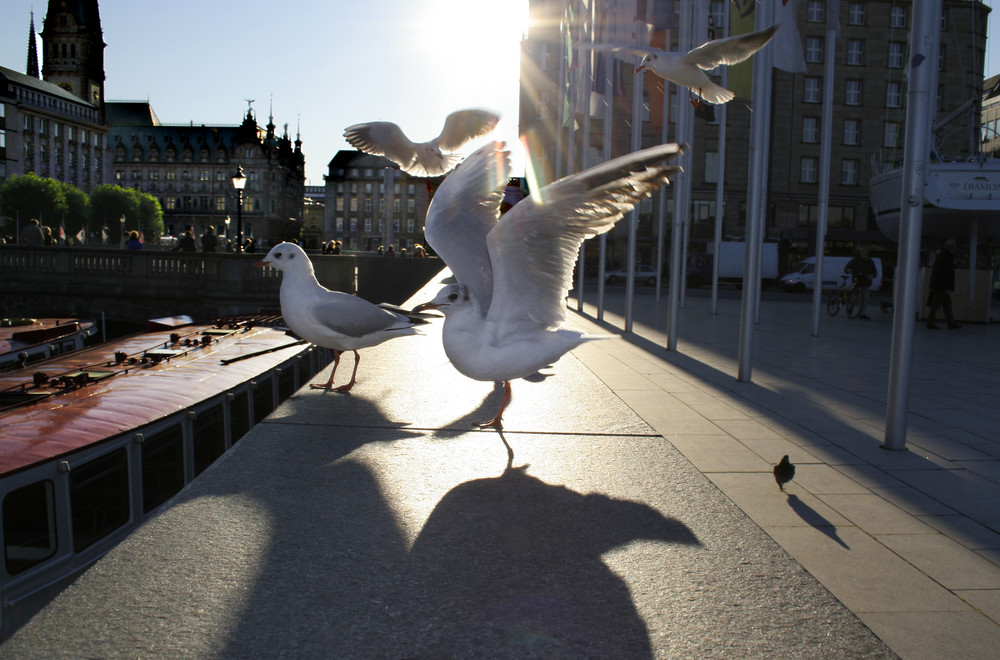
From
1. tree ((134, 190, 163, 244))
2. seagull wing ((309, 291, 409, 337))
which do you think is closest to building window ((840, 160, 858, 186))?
seagull wing ((309, 291, 409, 337))

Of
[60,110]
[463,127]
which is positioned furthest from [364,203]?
[463,127]

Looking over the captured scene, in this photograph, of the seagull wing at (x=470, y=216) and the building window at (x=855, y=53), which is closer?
the seagull wing at (x=470, y=216)

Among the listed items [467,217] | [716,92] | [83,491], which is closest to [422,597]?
[83,491]

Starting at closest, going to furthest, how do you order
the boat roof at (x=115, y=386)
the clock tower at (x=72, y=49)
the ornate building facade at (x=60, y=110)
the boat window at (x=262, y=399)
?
1. the boat roof at (x=115, y=386)
2. the boat window at (x=262, y=399)
3. the ornate building facade at (x=60, y=110)
4. the clock tower at (x=72, y=49)

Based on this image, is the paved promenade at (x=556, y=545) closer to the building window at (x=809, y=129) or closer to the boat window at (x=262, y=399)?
the boat window at (x=262, y=399)

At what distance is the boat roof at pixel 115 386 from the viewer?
18.3 ft

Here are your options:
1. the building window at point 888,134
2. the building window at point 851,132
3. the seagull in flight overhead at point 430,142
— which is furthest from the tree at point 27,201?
the seagull in flight overhead at point 430,142

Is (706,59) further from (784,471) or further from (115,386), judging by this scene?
(115,386)

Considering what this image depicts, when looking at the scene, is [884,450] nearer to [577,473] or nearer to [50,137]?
[577,473]

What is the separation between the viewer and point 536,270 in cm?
500

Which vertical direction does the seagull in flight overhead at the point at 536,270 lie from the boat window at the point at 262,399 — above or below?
above

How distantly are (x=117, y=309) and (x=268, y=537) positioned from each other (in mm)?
28243

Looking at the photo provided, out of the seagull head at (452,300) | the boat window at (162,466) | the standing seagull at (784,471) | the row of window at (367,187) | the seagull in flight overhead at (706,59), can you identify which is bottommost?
the boat window at (162,466)

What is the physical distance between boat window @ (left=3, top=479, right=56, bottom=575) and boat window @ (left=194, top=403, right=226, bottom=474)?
5.27ft
